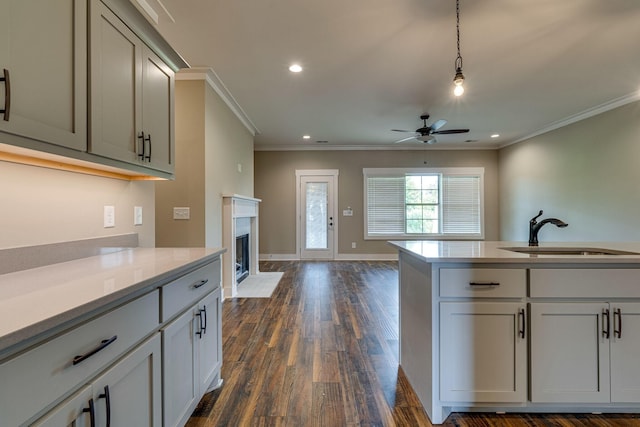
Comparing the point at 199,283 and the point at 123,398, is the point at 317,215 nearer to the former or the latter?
the point at 199,283

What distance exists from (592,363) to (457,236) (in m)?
5.85

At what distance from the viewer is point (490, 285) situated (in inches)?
62.4

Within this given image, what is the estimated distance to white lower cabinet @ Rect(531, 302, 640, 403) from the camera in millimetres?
1585

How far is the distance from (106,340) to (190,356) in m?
0.66

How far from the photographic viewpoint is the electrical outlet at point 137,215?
2.01 metres

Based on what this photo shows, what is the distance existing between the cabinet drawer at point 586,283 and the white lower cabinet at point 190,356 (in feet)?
5.95

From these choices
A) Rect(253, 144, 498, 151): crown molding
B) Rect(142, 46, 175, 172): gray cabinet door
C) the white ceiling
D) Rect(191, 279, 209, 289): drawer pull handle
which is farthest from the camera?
Rect(253, 144, 498, 151): crown molding

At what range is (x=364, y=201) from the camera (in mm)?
7012

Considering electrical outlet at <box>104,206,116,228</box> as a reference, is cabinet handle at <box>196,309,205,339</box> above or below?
below

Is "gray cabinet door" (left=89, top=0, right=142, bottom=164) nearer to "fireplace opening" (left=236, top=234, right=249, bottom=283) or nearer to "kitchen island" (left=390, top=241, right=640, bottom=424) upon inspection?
"kitchen island" (left=390, top=241, right=640, bottom=424)

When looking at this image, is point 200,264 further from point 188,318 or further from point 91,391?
point 91,391

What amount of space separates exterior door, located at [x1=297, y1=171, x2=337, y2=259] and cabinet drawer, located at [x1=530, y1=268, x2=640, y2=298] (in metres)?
5.47

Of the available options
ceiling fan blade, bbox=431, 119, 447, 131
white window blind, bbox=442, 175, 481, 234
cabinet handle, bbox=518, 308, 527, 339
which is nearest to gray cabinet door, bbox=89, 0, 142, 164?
cabinet handle, bbox=518, 308, 527, 339

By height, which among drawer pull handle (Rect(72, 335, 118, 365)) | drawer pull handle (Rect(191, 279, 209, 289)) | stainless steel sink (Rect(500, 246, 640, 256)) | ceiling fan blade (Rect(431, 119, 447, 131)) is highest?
ceiling fan blade (Rect(431, 119, 447, 131))
